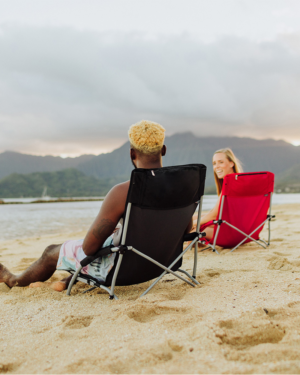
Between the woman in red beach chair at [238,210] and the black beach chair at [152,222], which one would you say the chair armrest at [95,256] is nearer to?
the black beach chair at [152,222]

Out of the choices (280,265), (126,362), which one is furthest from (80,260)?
(280,265)

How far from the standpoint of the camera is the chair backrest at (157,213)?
227 cm

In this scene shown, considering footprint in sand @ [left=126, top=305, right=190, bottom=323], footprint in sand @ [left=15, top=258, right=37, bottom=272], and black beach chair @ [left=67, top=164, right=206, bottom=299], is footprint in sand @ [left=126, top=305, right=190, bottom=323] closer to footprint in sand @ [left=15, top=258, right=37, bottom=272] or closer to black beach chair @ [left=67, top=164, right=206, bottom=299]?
black beach chair @ [left=67, top=164, right=206, bottom=299]

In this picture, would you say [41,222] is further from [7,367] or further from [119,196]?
[7,367]

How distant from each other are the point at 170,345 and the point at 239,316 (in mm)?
605

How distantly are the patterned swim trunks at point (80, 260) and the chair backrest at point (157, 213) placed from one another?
11 centimetres

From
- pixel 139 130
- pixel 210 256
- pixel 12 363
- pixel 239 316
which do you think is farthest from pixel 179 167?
pixel 210 256

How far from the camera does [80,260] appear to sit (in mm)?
2590

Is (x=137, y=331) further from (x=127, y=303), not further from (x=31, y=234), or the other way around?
(x=31, y=234)

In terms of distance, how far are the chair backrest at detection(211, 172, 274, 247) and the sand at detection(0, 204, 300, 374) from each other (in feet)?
5.11

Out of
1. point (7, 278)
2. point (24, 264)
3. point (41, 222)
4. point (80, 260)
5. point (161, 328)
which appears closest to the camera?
point (161, 328)

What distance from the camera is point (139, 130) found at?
93.5 inches

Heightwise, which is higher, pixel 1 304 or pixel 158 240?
pixel 158 240

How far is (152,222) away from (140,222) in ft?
0.39
